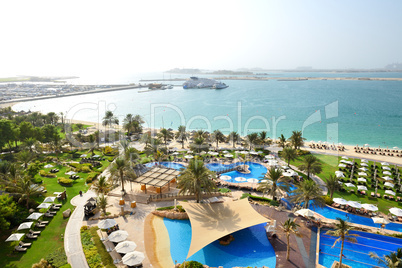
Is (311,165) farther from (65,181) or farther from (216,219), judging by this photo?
(65,181)

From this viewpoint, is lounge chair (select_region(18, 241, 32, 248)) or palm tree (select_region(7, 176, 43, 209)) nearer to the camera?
lounge chair (select_region(18, 241, 32, 248))

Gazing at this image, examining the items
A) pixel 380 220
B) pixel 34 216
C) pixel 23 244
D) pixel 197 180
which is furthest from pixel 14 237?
pixel 380 220

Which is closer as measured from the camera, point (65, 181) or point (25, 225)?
point (25, 225)

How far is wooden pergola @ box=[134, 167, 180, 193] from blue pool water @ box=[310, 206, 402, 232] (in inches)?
762

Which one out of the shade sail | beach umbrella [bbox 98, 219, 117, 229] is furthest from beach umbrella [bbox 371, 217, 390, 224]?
beach umbrella [bbox 98, 219, 117, 229]

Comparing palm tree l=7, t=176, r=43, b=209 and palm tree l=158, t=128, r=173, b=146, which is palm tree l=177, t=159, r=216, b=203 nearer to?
palm tree l=7, t=176, r=43, b=209

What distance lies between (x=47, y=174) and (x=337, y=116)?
348 feet

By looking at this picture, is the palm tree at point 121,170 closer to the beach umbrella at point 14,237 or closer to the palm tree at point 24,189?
the palm tree at point 24,189

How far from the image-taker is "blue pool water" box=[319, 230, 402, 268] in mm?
21172

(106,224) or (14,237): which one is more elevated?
(106,224)

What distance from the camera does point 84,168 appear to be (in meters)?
41.3

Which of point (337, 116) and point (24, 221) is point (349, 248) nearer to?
point (24, 221)

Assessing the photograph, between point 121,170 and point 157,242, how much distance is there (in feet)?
41.0

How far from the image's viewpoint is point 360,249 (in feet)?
75.0
